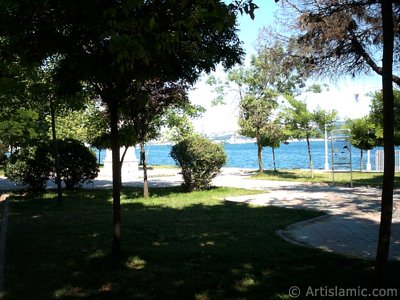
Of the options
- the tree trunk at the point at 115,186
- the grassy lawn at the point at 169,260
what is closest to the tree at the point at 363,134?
the grassy lawn at the point at 169,260

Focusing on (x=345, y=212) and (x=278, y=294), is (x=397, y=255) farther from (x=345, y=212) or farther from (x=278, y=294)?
(x=345, y=212)

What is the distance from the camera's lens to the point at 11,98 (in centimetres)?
1063

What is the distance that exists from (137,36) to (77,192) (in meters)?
13.6

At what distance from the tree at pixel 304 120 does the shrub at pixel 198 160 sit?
29.3 feet

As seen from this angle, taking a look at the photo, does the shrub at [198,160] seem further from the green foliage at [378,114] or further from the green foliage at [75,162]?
the green foliage at [378,114]

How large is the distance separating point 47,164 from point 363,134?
17.5 m

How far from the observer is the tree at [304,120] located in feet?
77.9

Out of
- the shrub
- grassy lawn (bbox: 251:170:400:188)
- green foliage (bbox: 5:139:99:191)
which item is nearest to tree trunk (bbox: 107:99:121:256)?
the shrub

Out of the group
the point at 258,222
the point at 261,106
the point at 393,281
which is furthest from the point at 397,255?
the point at 261,106

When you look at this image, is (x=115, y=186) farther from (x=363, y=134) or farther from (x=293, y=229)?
(x=363, y=134)

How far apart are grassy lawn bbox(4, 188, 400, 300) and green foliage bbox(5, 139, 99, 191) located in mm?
5248

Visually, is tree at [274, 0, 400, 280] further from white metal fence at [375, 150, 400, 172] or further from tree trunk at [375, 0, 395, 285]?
white metal fence at [375, 150, 400, 172]

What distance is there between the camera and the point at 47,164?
15.5 meters

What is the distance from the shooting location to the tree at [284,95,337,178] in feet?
77.9
